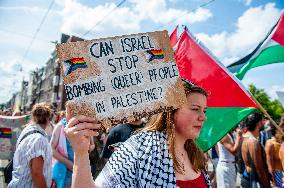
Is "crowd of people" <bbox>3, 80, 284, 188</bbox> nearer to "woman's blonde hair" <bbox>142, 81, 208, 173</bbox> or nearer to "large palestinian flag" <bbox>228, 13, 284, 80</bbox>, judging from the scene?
"woman's blonde hair" <bbox>142, 81, 208, 173</bbox>

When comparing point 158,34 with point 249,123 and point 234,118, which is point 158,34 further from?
point 249,123

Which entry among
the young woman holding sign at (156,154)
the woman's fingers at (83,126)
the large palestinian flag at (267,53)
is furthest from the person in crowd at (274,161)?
the woman's fingers at (83,126)

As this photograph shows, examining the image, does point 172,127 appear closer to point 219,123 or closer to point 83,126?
point 83,126

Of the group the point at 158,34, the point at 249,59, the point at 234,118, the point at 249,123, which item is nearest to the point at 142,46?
the point at 158,34

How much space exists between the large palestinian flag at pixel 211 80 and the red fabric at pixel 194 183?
1226mm

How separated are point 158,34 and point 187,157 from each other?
860 millimetres

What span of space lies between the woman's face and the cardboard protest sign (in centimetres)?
27

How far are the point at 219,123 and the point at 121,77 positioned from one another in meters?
2.00

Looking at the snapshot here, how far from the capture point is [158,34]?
6.01ft

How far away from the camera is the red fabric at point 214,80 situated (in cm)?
322

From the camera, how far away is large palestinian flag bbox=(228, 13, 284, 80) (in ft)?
12.8

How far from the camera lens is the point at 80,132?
4.81ft

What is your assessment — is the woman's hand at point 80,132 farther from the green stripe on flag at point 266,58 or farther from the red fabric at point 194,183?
the green stripe on flag at point 266,58

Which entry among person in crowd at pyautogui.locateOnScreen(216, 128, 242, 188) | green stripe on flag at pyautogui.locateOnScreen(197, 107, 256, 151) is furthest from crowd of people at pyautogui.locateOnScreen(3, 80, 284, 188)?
person in crowd at pyautogui.locateOnScreen(216, 128, 242, 188)
